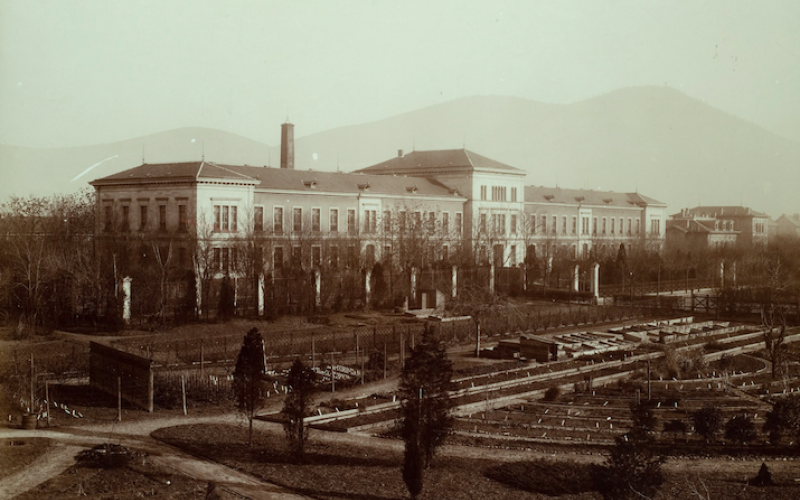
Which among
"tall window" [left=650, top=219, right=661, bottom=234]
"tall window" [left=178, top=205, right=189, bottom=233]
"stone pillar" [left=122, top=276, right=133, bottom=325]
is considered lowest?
"stone pillar" [left=122, top=276, right=133, bottom=325]

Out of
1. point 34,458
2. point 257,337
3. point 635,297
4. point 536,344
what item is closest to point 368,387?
point 257,337

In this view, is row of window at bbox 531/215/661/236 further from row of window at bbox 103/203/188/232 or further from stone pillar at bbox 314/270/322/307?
row of window at bbox 103/203/188/232

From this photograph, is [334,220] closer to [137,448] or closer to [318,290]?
[318,290]

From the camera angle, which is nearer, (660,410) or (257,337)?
(257,337)

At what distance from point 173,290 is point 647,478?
919 inches

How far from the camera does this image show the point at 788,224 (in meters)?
73.4

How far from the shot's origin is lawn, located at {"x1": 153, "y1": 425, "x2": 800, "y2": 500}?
561 inches

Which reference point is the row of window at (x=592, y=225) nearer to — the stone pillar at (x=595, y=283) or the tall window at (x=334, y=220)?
the stone pillar at (x=595, y=283)

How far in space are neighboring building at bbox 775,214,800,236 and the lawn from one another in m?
58.2

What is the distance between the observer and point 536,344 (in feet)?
86.8

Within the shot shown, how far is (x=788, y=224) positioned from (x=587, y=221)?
21682 millimetres

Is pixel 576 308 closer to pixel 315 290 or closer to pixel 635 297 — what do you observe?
pixel 635 297

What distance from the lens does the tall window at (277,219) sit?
41625mm

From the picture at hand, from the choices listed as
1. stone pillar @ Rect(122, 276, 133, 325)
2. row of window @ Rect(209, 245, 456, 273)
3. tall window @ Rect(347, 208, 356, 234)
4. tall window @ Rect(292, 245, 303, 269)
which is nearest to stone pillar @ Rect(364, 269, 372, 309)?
row of window @ Rect(209, 245, 456, 273)
